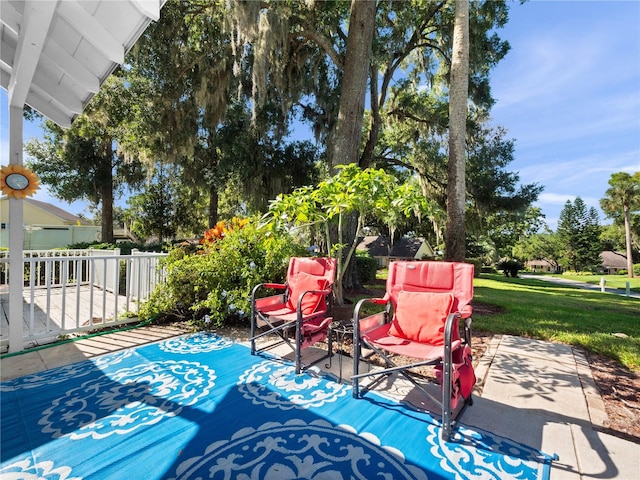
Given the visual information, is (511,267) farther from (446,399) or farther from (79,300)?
(79,300)

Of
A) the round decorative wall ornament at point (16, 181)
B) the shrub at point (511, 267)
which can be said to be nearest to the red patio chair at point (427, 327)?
the round decorative wall ornament at point (16, 181)

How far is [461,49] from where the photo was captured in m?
5.30

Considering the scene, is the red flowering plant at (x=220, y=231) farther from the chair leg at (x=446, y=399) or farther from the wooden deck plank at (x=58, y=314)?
the chair leg at (x=446, y=399)

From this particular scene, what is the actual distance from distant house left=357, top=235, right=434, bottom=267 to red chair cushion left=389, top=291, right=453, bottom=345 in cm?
2358

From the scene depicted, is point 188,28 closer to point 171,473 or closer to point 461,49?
point 461,49

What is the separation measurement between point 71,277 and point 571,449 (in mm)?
10764

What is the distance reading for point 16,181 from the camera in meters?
3.07

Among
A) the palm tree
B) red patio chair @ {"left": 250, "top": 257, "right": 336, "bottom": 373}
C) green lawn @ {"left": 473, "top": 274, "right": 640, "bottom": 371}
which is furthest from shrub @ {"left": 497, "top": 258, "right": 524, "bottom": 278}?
red patio chair @ {"left": 250, "top": 257, "right": 336, "bottom": 373}

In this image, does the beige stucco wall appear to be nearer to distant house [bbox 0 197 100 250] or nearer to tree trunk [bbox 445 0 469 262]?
distant house [bbox 0 197 100 250]

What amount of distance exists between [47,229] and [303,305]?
23.4 m

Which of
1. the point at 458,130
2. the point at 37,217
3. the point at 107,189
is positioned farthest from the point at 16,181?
the point at 37,217

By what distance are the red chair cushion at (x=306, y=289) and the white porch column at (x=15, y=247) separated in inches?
109

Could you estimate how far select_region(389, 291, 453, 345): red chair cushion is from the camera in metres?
→ 2.50

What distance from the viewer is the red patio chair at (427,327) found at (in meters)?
2.12
